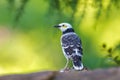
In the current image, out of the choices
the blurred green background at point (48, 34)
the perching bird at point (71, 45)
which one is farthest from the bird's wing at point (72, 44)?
the blurred green background at point (48, 34)

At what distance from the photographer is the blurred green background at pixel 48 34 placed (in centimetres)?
295

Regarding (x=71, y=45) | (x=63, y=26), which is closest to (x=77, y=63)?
(x=71, y=45)

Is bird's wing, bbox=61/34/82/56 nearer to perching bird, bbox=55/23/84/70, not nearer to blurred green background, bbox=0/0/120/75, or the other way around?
perching bird, bbox=55/23/84/70

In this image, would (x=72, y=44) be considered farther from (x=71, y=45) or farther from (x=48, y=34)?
(x=48, y=34)

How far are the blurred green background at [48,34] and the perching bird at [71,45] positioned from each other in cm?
8

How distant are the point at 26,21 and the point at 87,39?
39 cm

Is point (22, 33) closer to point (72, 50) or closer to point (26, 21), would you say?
point (26, 21)

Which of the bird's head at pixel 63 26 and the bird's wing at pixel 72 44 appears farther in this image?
the bird's head at pixel 63 26

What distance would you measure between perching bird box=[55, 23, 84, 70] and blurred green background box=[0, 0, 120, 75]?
0.08 meters

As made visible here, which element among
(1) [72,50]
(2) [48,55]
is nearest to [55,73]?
(1) [72,50]

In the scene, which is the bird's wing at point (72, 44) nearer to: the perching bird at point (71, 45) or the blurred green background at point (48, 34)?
the perching bird at point (71, 45)

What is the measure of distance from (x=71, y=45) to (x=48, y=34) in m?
0.23

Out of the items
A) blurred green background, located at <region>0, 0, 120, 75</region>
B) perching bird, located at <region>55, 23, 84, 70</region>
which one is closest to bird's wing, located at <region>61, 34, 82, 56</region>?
perching bird, located at <region>55, 23, 84, 70</region>

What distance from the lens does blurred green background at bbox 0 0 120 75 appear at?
2947 mm
